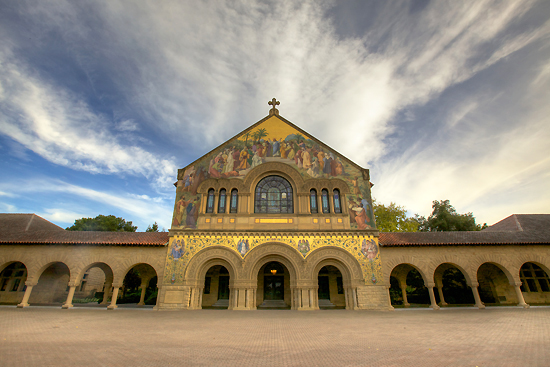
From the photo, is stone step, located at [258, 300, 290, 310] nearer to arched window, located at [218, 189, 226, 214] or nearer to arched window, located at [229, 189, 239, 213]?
arched window, located at [229, 189, 239, 213]

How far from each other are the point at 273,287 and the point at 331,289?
431cm

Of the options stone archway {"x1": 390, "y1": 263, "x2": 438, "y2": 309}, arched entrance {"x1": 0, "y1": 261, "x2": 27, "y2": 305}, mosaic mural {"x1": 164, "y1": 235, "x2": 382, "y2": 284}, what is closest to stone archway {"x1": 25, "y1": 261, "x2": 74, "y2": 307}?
arched entrance {"x1": 0, "y1": 261, "x2": 27, "y2": 305}

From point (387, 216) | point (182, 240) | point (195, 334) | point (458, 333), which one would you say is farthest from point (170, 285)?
point (387, 216)

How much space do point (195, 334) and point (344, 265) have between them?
38.3 ft

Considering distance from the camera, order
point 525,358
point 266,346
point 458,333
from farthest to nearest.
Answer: point 458,333
point 266,346
point 525,358

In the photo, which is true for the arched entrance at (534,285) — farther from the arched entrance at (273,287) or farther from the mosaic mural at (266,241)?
the arched entrance at (273,287)

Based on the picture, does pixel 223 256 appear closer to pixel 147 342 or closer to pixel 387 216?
pixel 147 342

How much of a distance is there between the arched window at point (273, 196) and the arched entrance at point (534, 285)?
1810 cm

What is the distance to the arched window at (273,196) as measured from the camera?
19.1m

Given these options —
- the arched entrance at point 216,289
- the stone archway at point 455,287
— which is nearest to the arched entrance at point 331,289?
the arched entrance at point 216,289

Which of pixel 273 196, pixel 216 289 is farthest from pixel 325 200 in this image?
pixel 216 289

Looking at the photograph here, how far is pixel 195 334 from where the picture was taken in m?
8.36

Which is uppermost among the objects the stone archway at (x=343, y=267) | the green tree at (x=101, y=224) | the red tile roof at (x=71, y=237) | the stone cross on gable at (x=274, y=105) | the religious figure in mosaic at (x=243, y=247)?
the stone cross on gable at (x=274, y=105)

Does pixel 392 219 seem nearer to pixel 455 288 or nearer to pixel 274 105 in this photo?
pixel 455 288
